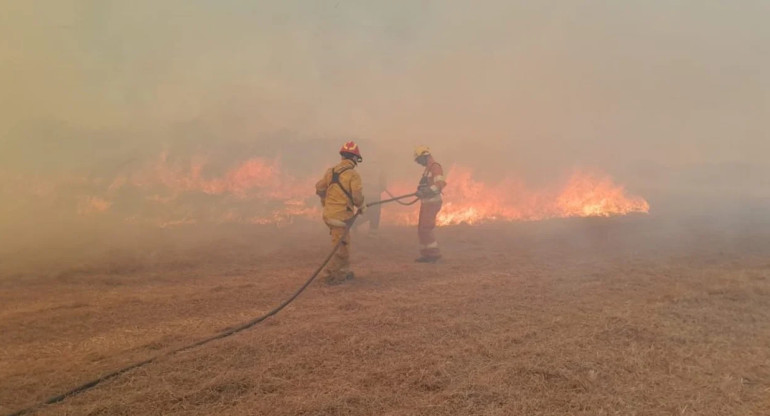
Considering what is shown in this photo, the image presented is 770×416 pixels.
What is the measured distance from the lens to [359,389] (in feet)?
12.2

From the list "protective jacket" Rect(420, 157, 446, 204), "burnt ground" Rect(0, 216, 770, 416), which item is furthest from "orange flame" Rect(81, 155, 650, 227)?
"protective jacket" Rect(420, 157, 446, 204)

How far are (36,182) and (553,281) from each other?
610 inches

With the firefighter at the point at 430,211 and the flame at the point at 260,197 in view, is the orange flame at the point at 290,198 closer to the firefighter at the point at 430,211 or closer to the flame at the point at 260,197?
the flame at the point at 260,197

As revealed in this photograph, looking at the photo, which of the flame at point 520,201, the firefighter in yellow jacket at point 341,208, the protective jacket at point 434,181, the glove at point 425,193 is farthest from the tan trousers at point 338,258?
the flame at point 520,201

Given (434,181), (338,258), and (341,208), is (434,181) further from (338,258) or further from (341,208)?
(338,258)

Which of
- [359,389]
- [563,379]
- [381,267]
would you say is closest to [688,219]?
[381,267]

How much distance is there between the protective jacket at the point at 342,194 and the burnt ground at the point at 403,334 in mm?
1174

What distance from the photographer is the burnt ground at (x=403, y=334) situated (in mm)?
3613

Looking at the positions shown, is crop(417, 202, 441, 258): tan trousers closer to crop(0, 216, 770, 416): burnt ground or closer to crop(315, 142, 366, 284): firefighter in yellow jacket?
crop(0, 216, 770, 416): burnt ground

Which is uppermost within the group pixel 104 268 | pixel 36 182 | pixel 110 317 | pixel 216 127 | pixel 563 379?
pixel 216 127

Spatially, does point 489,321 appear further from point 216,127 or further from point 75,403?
point 216,127

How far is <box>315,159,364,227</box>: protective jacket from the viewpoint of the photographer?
7.61 metres

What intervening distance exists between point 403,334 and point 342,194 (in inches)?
128

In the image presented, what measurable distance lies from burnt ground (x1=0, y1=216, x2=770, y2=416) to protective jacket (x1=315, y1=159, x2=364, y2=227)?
3.85 ft
